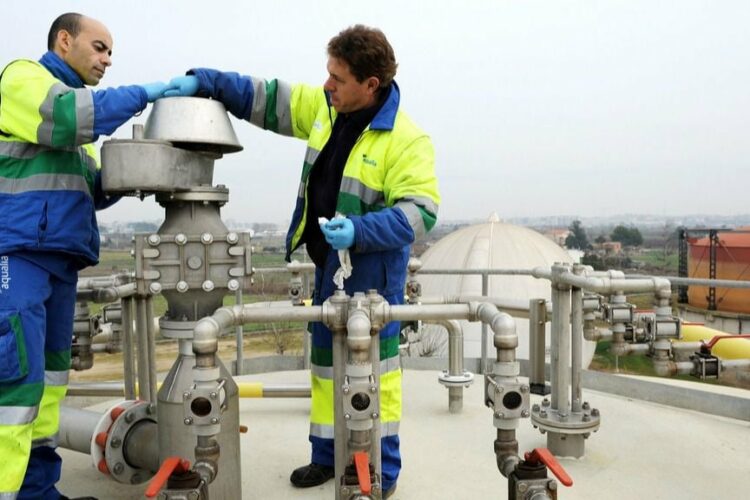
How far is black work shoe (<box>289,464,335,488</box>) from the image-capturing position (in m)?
2.21

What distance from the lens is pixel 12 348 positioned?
1.66m

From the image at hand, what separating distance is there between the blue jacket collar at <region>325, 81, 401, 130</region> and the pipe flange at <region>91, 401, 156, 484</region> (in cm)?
132

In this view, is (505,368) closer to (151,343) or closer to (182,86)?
(182,86)

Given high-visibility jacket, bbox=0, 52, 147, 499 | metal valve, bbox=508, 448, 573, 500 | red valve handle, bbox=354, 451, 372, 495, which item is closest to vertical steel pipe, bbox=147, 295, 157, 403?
high-visibility jacket, bbox=0, 52, 147, 499

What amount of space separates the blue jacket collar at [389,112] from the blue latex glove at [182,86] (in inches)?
25.1

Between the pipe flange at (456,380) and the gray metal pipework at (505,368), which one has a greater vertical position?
the gray metal pipework at (505,368)

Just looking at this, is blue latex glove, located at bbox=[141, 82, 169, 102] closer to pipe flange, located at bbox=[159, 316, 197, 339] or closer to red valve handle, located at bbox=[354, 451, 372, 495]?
pipe flange, located at bbox=[159, 316, 197, 339]

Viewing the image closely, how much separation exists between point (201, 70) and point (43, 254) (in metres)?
0.82

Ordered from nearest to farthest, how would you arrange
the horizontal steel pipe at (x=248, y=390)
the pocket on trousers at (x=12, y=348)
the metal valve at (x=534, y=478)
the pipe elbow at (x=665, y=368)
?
the metal valve at (x=534, y=478)
the pocket on trousers at (x=12, y=348)
the pipe elbow at (x=665, y=368)
the horizontal steel pipe at (x=248, y=390)

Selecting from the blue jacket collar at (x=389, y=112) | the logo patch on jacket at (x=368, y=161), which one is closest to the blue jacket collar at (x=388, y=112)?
the blue jacket collar at (x=389, y=112)

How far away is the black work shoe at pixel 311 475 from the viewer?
7.26 feet

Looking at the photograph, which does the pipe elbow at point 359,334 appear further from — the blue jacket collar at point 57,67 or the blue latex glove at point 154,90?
the blue jacket collar at point 57,67

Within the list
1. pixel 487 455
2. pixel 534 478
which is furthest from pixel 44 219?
pixel 487 455

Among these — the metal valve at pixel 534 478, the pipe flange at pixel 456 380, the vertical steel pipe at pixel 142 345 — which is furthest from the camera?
the pipe flange at pixel 456 380
